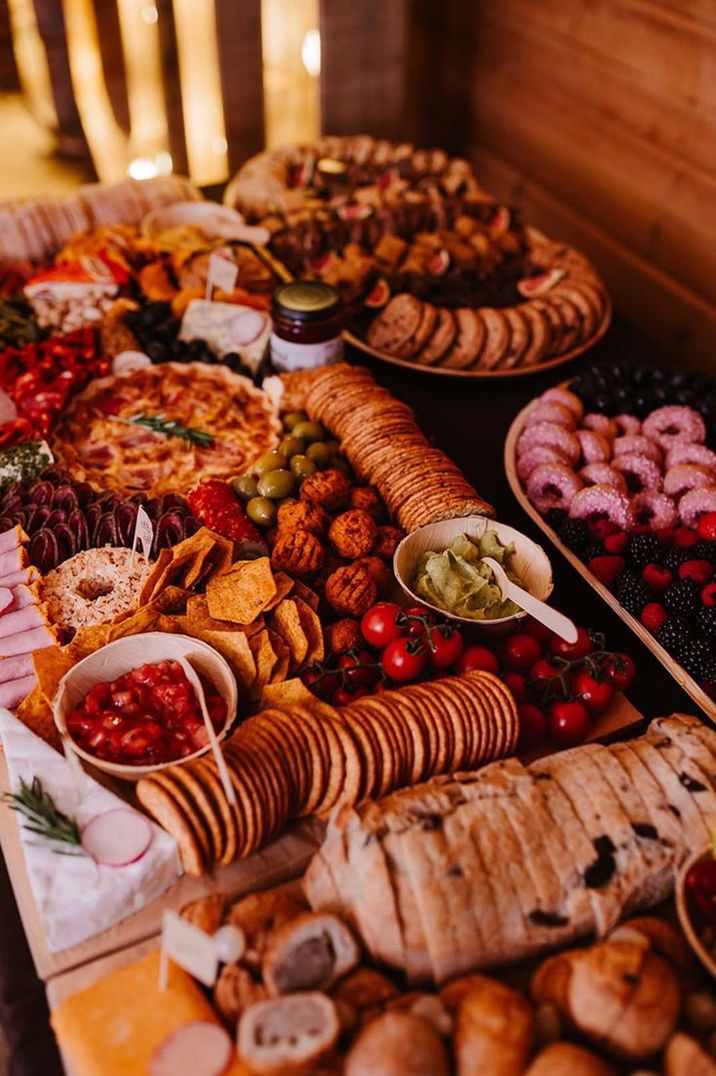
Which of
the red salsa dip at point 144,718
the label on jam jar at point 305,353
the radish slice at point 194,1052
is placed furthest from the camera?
the label on jam jar at point 305,353

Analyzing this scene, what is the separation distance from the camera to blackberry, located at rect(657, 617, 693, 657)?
224cm

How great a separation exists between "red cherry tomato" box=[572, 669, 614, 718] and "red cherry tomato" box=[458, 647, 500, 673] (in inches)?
7.9

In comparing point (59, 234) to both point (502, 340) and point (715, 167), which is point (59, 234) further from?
point (715, 167)

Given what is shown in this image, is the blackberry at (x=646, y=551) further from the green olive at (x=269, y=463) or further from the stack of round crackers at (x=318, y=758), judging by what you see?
the green olive at (x=269, y=463)

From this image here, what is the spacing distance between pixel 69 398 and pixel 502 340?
1.58m

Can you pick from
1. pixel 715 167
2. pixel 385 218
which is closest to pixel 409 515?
pixel 385 218

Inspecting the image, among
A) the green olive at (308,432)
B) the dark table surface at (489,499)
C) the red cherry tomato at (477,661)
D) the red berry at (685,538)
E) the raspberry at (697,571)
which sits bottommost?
the dark table surface at (489,499)

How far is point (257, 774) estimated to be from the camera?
68.1 inches

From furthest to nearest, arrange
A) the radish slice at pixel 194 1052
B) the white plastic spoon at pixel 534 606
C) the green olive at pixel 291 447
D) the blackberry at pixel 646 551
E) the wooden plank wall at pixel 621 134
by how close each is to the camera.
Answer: the wooden plank wall at pixel 621 134
the green olive at pixel 291 447
the blackberry at pixel 646 551
the white plastic spoon at pixel 534 606
the radish slice at pixel 194 1052

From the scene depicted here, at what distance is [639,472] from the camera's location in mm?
2791

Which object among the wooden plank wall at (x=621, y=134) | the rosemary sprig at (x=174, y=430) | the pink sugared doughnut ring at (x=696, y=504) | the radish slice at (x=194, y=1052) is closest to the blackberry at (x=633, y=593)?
the pink sugared doughnut ring at (x=696, y=504)

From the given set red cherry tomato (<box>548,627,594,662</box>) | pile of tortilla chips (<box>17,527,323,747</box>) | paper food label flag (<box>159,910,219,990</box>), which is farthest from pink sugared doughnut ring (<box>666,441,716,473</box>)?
paper food label flag (<box>159,910,219,990</box>)

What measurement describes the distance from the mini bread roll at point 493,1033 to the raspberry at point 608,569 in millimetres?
1288

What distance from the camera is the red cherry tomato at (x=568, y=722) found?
2.03 metres
